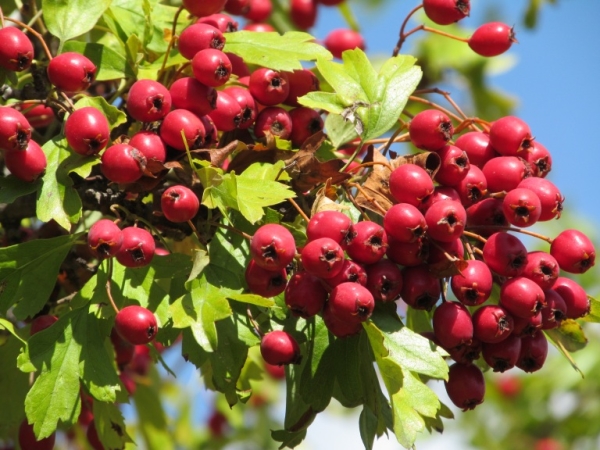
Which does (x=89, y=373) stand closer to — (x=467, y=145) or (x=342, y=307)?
(x=342, y=307)

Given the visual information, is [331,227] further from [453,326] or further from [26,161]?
[26,161]

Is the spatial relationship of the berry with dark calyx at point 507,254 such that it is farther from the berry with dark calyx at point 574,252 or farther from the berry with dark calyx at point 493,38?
the berry with dark calyx at point 493,38

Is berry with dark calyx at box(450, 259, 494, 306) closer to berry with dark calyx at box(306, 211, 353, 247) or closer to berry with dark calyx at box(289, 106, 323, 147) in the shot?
berry with dark calyx at box(306, 211, 353, 247)

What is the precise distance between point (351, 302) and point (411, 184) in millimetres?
263

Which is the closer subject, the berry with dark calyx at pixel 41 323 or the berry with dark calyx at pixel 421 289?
the berry with dark calyx at pixel 421 289

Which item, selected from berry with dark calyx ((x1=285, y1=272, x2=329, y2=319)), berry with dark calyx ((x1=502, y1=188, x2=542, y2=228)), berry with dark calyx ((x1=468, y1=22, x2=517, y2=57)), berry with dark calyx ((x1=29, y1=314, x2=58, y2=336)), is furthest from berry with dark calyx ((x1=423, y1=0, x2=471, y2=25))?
berry with dark calyx ((x1=29, y1=314, x2=58, y2=336))

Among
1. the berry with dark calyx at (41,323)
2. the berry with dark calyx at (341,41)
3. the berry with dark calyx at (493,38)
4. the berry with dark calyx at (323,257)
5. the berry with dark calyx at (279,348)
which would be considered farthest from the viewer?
the berry with dark calyx at (341,41)

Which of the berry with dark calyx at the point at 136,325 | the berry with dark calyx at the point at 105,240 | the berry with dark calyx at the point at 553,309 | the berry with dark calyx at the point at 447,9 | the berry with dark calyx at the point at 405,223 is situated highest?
the berry with dark calyx at the point at 447,9

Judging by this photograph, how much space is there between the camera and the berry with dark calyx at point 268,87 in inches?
67.5

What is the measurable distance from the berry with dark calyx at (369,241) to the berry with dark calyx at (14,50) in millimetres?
741

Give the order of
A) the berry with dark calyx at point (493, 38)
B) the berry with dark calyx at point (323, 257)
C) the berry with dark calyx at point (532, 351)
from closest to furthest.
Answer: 1. the berry with dark calyx at point (323, 257)
2. the berry with dark calyx at point (532, 351)
3. the berry with dark calyx at point (493, 38)

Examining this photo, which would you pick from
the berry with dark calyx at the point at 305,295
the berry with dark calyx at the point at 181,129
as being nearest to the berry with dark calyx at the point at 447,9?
the berry with dark calyx at the point at 181,129

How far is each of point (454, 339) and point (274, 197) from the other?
1.41 feet

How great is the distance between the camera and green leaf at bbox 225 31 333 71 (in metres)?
1.72
